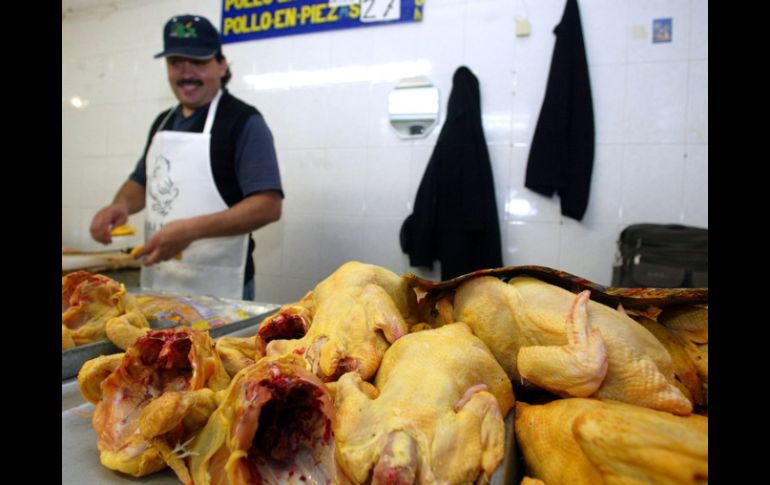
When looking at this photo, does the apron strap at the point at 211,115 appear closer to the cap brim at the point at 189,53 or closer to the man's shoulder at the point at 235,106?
the man's shoulder at the point at 235,106

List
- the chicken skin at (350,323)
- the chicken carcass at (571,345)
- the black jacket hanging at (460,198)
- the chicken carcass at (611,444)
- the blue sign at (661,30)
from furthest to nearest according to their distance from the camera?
the black jacket hanging at (460,198) → the blue sign at (661,30) → the chicken skin at (350,323) → the chicken carcass at (571,345) → the chicken carcass at (611,444)

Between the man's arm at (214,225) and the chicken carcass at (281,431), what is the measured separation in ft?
5.70

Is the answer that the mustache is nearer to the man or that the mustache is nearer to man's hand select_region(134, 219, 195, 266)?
the man

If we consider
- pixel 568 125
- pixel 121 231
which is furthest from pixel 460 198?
pixel 121 231

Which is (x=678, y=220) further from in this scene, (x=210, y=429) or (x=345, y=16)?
(x=210, y=429)

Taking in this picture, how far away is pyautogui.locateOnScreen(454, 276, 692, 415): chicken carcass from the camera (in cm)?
61

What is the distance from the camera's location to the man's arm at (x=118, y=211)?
249 centimetres

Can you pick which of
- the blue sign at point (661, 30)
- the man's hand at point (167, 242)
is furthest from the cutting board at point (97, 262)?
the blue sign at point (661, 30)

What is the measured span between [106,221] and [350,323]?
2.33m

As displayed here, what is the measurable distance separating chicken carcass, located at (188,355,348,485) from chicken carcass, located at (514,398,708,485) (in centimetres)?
27

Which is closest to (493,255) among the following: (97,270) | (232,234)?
(232,234)

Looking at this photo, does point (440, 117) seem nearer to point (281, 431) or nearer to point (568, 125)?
point (568, 125)

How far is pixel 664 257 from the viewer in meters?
2.28

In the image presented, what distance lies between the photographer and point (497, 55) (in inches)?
116
